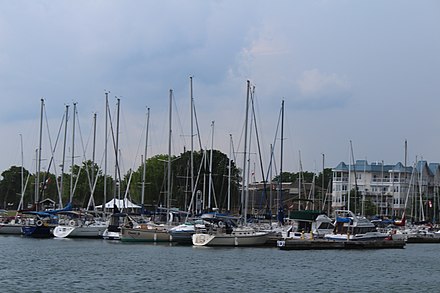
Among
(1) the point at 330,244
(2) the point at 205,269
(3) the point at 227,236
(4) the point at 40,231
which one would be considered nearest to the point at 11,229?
(4) the point at 40,231

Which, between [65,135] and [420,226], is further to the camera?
[420,226]

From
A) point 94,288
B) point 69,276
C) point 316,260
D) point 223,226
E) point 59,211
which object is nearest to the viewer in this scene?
point 94,288

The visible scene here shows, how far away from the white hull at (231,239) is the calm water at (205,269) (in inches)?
52.6

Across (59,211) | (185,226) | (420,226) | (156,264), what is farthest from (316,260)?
(420,226)

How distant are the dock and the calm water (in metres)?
1.46

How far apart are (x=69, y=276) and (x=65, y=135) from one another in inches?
2201

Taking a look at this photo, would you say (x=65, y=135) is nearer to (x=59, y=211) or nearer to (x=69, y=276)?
(x=59, y=211)

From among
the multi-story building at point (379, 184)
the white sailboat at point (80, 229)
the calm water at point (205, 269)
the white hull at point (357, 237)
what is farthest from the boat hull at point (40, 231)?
the multi-story building at point (379, 184)

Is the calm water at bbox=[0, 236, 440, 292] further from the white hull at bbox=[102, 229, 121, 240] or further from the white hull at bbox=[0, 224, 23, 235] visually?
the white hull at bbox=[0, 224, 23, 235]

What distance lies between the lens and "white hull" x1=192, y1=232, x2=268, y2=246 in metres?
75.3

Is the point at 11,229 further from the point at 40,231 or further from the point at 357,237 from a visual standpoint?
the point at 357,237

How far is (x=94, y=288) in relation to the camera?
1724 inches

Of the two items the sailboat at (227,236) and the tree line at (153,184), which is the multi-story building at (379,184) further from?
the sailboat at (227,236)

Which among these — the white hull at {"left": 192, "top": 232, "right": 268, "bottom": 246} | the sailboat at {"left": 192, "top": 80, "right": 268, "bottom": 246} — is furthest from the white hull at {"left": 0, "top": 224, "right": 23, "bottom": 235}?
the white hull at {"left": 192, "top": 232, "right": 268, "bottom": 246}
